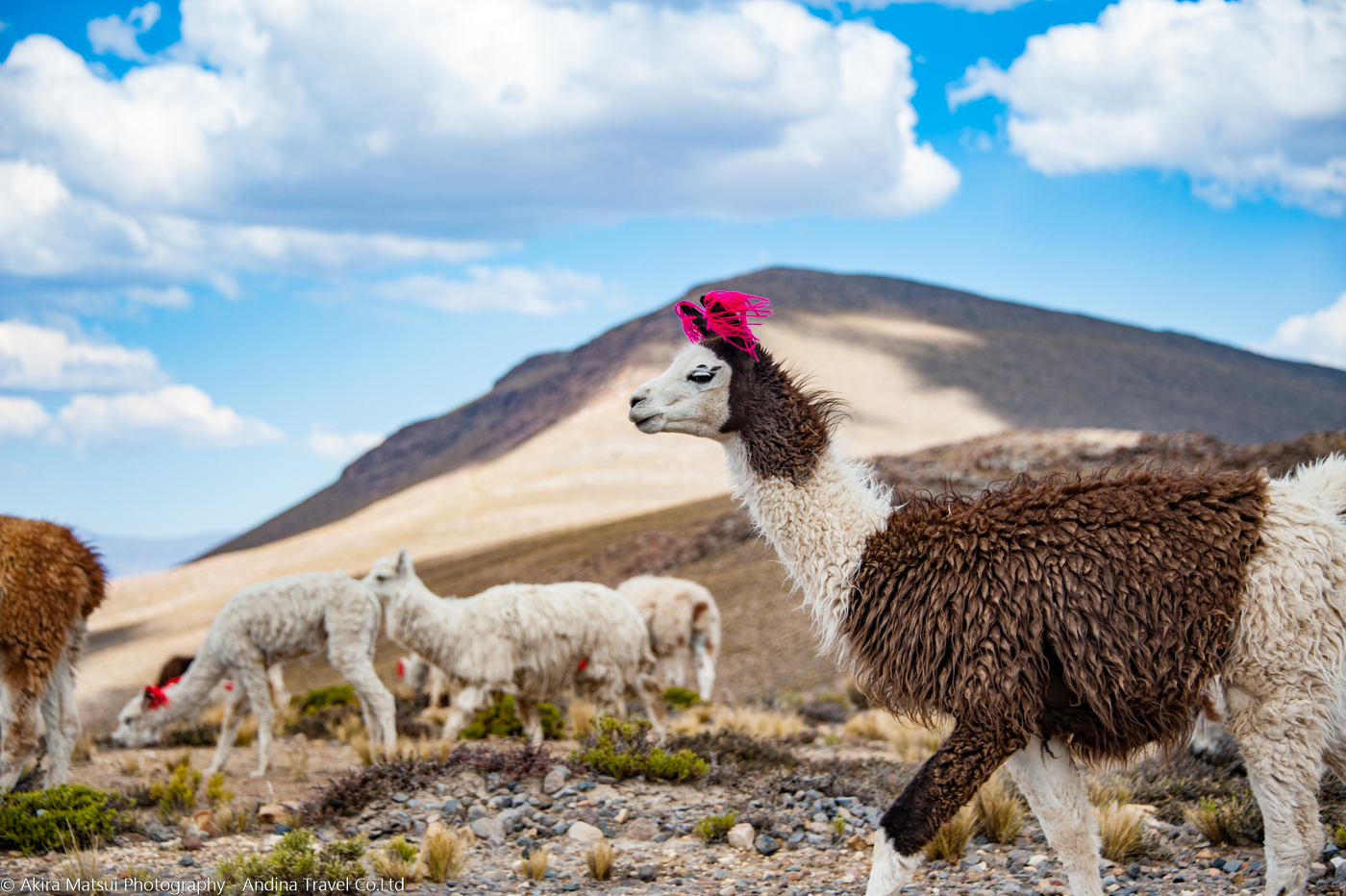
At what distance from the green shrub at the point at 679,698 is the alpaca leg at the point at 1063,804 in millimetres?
9848

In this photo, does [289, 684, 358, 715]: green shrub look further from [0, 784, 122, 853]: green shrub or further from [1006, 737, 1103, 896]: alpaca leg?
[1006, 737, 1103, 896]: alpaca leg

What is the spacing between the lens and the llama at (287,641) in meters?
11.1

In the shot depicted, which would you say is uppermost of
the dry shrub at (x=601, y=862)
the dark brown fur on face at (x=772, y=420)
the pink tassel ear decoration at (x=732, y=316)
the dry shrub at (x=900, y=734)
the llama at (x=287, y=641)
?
the pink tassel ear decoration at (x=732, y=316)

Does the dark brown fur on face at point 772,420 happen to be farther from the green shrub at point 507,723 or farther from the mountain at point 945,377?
the mountain at point 945,377

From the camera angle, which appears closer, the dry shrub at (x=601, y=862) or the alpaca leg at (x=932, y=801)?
the alpaca leg at (x=932, y=801)

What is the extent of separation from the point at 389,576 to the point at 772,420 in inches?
314

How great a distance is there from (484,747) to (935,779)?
5.92 m

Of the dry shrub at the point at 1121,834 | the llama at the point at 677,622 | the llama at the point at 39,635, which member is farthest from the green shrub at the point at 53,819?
the llama at the point at 677,622

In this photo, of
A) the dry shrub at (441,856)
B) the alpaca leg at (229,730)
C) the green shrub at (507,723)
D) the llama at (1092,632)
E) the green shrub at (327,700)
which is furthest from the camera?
the green shrub at (327,700)

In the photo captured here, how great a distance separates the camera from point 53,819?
24.5 ft

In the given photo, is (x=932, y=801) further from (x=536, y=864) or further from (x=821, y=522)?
(x=536, y=864)

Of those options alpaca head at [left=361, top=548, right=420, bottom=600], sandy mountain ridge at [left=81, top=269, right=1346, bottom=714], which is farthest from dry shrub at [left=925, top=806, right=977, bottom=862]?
sandy mountain ridge at [left=81, top=269, right=1346, bottom=714]

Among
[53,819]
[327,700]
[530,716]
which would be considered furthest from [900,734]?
[327,700]

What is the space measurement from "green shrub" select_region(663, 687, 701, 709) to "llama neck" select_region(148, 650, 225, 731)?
6179 millimetres
